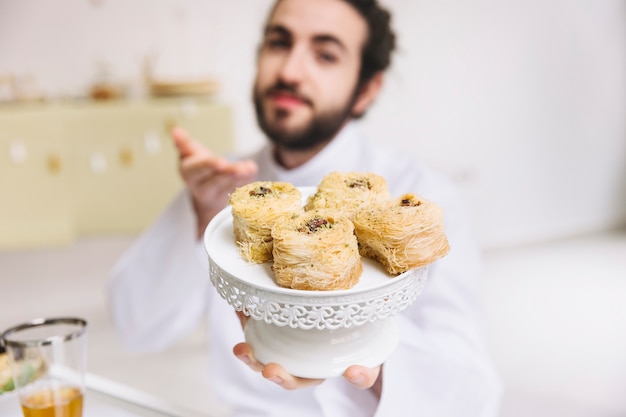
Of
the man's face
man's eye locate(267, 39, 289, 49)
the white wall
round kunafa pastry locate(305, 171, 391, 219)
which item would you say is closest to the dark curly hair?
the man's face

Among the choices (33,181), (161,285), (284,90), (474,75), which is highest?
(284,90)

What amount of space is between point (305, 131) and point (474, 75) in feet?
6.75

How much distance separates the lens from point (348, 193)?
0.50 metres

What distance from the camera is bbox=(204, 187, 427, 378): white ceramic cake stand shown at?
414 mm

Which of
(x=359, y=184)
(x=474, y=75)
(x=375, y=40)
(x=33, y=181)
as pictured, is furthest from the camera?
(x=474, y=75)

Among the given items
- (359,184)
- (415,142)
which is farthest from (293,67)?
(415,142)

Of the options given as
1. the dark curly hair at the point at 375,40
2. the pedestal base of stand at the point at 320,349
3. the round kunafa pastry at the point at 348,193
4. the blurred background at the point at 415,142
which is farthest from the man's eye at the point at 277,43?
the blurred background at the point at 415,142

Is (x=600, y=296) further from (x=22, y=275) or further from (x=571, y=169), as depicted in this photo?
(x=22, y=275)

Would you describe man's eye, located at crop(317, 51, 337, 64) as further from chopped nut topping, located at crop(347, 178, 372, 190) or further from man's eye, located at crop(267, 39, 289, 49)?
chopped nut topping, located at crop(347, 178, 372, 190)

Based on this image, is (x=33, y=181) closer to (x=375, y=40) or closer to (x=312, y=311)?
(x=375, y=40)

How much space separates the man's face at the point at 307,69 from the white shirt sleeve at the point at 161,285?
26 cm

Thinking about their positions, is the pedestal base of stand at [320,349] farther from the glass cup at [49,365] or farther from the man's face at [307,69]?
the man's face at [307,69]

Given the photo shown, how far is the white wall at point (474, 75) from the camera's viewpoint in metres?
2.48

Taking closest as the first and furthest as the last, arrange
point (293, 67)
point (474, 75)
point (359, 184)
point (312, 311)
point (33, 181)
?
1. point (312, 311)
2. point (359, 184)
3. point (293, 67)
4. point (33, 181)
5. point (474, 75)
